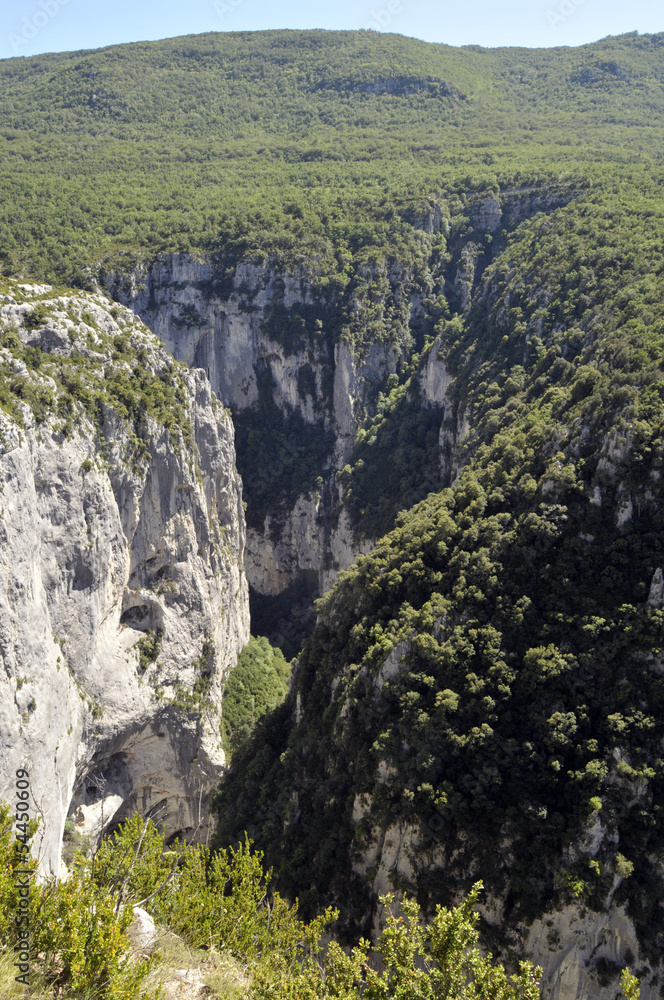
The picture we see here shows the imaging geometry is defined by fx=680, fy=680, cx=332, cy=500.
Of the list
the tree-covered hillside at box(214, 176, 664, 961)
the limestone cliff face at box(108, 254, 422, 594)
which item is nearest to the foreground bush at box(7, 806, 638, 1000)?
the tree-covered hillside at box(214, 176, 664, 961)

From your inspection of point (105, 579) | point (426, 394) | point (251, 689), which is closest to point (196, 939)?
point (105, 579)

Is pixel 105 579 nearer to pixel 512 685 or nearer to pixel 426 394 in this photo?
pixel 512 685

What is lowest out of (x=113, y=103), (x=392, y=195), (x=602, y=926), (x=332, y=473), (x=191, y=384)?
(x=602, y=926)

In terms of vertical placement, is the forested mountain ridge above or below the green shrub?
above

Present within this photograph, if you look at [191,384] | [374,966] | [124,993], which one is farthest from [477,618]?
[191,384]

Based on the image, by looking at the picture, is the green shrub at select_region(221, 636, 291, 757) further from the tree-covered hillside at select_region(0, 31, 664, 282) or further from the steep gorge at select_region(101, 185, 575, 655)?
the tree-covered hillside at select_region(0, 31, 664, 282)

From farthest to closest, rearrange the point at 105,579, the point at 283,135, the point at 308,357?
1. the point at 283,135
2. the point at 308,357
3. the point at 105,579

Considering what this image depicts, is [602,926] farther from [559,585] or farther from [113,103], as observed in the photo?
[113,103]

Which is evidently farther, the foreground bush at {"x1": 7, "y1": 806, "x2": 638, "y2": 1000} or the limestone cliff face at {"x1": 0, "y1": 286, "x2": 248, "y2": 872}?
the limestone cliff face at {"x1": 0, "y1": 286, "x2": 248, "y2": 872}
